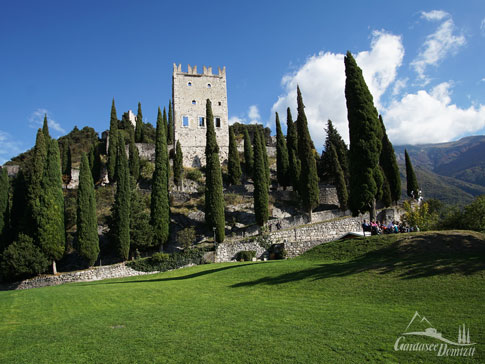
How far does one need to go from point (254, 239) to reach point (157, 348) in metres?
20.8

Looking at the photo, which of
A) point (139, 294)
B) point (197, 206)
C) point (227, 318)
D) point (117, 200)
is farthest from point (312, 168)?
point (227, 318)

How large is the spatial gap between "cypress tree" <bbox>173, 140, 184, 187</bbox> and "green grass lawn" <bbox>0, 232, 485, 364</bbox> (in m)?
30.0

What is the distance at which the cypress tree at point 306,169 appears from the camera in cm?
3125

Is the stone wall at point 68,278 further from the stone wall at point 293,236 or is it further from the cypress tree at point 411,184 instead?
the cypress tree at point 411,184

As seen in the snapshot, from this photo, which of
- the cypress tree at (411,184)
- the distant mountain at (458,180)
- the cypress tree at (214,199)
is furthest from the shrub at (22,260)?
the distant mountain at (458,180)

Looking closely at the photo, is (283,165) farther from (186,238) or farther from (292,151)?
(186,238)

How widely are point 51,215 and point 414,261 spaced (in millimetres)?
26523

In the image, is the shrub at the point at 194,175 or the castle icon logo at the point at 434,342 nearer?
the castle icon logo at the point at 434,342

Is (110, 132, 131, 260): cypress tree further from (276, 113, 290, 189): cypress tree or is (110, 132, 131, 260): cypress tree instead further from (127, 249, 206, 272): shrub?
(276, 113, 290, 189): cypress tree

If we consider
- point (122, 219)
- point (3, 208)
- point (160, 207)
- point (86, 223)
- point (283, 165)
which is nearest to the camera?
point (86, 223)

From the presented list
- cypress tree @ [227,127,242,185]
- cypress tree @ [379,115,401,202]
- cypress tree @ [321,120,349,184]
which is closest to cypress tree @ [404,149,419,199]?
cypress tree @ [379,115,401,202]

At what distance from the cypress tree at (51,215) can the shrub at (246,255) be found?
14747 millimetres

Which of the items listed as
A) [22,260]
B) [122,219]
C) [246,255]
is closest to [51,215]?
[22,260]

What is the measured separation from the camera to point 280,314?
27.9 feet
